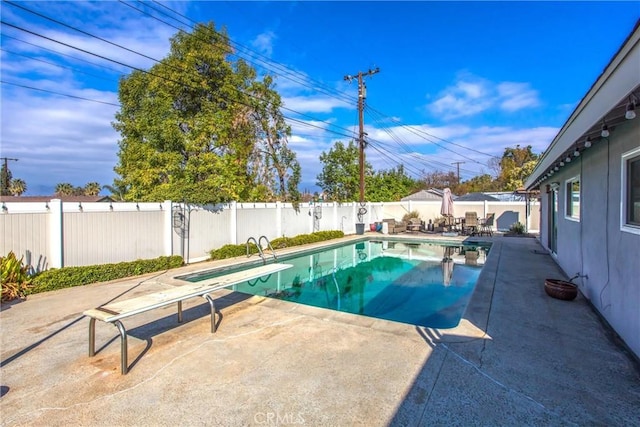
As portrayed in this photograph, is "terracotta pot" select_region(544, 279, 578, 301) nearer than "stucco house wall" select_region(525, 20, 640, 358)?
No

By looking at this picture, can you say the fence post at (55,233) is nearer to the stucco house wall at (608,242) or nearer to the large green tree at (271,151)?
the stucco house wall at (608,242)

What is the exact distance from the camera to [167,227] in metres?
9.20

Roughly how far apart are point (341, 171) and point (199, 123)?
42.0ft

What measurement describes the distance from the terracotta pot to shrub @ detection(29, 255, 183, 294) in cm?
848

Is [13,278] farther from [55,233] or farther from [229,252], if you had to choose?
[229,252]

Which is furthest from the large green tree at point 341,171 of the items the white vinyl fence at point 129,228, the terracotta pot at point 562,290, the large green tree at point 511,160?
the large green tree at point 511,160

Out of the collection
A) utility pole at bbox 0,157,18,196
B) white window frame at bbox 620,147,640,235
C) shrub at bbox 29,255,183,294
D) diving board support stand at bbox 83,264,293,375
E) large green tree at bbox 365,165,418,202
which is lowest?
shrub at bbox 29,255,183,294

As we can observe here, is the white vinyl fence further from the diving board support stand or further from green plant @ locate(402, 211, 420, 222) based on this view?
green plant @ locate(402, 211, 420, 222)

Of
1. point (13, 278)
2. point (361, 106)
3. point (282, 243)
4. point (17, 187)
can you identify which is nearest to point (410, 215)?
point (361, 106)

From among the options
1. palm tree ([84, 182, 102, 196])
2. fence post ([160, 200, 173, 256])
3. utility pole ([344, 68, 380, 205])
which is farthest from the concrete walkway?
palm tree ([84, 182, 102, 196])

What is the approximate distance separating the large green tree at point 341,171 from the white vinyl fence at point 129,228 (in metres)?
9.93

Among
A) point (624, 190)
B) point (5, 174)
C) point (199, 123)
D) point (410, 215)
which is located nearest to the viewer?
point (624, 190)

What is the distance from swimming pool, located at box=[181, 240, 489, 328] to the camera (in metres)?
6.38

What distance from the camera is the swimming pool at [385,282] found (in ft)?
20.9
